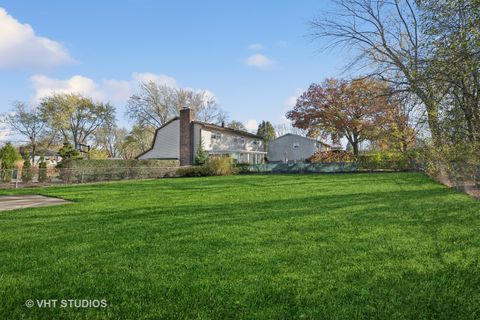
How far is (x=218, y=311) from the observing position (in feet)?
8.63

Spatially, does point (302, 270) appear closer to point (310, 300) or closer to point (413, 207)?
point (310, 300)

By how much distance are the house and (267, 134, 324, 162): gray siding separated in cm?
600

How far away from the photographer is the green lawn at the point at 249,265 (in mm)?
2688

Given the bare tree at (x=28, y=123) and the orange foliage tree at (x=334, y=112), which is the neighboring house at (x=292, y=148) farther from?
the bare tree at (x=28, y=123)

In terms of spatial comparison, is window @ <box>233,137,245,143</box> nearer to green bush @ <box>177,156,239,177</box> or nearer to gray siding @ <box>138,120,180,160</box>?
gray siding @ <box>138,120,180,160</box>

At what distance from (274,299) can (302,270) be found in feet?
2.64

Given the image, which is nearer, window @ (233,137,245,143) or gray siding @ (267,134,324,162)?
window @ (233,137,245,143)

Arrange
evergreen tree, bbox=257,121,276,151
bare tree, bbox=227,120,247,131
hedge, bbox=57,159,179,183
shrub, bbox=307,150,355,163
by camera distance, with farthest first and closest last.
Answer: evergreen tree, bbox=257,121,276,151
bare tree, bbox=227,120,247,131
shrub, bbox=307,150,355,163
hedge, bbox=57,159,179,183

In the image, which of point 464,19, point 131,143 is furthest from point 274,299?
point 131,143

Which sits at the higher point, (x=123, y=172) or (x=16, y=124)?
(x=16, y=124)

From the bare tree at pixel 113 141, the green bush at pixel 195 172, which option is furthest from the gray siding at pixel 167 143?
the bare tree at pixel 113 141

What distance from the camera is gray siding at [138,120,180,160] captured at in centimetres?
3381

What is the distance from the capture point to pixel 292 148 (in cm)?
4297

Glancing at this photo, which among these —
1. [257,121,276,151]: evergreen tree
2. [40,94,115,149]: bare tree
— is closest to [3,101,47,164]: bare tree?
[40,94,115,149]: bare tree
